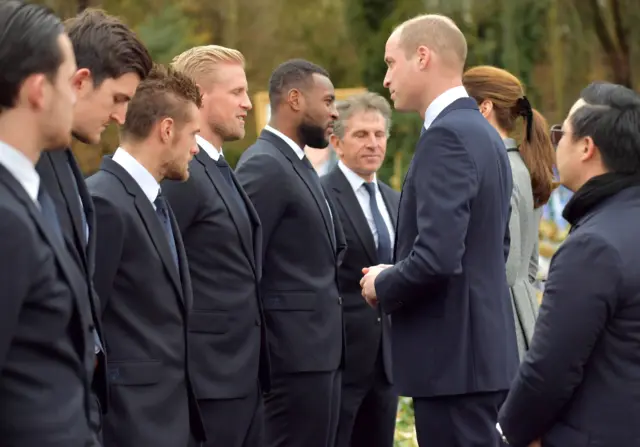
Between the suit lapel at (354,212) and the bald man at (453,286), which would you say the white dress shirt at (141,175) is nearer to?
the bald man at (453,286)

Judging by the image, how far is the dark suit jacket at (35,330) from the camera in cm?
275

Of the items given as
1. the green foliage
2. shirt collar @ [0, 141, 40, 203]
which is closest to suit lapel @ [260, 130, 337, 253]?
shirt collar @ [0, 141, 40, 203]

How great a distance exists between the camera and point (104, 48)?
4113mm

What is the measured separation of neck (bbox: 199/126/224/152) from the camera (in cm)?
544

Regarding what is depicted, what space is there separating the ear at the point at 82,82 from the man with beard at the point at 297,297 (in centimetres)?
184

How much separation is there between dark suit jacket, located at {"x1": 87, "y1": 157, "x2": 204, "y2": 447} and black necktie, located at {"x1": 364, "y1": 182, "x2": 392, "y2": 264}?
8.82ft

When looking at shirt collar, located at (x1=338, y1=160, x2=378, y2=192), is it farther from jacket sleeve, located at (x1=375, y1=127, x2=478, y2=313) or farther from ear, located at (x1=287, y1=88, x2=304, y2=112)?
jacket sleeve, located at (x1=375, y1=127, x2=478, y2=313)

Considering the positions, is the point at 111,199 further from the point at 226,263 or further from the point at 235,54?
the point at 235,54

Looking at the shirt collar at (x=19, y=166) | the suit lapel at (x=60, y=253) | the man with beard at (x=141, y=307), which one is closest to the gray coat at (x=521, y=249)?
the man with beard at (x=141, y=307)

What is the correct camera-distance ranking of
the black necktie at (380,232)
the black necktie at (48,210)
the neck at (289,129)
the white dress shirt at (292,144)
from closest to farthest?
the black necktie at (48,210) < the white dress shirt at (292,144) < the neck at (289,129) < the black necktie at (380,232)

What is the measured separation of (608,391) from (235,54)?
2.77 metres

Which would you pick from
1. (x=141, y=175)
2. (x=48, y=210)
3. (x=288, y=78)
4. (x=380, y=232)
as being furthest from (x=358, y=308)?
(x=48, y=210)

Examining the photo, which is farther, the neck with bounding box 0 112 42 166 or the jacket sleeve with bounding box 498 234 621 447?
the jacket sleeve with bounding box 498 234 621 447

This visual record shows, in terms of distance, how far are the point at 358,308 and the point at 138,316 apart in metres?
2.64
